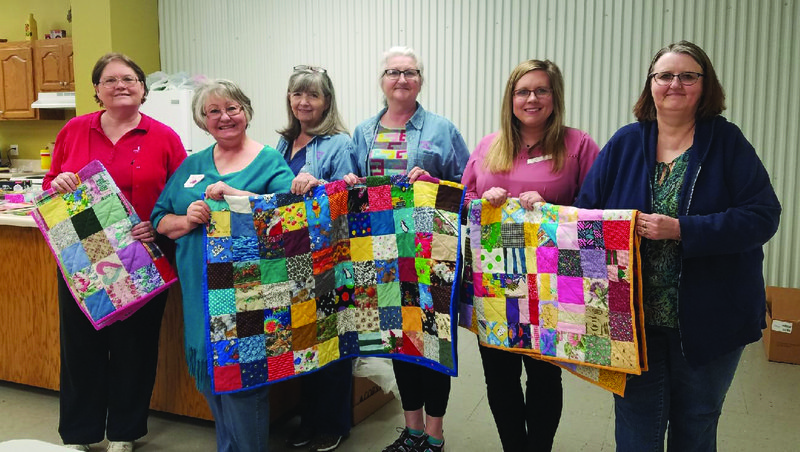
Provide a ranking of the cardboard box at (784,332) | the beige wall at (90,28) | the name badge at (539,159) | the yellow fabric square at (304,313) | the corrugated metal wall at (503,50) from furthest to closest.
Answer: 1. the beige wall at (90,28)
2. the corrugated metal wall at (503,50)
3. the cardboard box at (784,332)
4. the yellow fabric square at (304,313)
5. the name badge at (539,159)

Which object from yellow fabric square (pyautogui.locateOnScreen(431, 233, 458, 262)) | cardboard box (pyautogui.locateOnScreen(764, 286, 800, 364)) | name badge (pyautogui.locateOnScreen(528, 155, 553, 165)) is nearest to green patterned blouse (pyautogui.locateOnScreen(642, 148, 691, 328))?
name badge (pyautogui.locateOnScreen(528, 155, 553, 165))

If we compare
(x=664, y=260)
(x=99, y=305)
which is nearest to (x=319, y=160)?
(x=99, y=305)

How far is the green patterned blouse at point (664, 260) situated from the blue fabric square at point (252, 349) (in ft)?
4.05

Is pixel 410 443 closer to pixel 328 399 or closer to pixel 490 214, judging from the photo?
pixel 328 399

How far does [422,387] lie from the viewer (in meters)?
2.34

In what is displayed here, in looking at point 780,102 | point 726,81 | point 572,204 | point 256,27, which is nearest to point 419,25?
point 256,27

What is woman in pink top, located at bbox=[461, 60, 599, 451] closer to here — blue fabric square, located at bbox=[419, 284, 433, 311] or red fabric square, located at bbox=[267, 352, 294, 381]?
blue fabric square, located at bbox=[419, 284, 433, 311]

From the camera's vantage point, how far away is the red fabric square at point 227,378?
2.04 m

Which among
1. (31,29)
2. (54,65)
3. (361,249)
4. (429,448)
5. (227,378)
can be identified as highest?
(31,29)

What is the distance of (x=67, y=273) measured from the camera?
7.60ft

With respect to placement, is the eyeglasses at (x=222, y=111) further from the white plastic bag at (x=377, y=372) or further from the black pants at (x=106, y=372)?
the white plastic bag at (x=377, y=372)

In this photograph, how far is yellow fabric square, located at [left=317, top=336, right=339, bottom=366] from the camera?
7.20ft

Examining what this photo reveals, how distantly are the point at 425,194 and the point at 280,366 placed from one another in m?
0.78

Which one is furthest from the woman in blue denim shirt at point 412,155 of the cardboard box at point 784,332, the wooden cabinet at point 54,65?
the wooden cabinet at point 54,65
